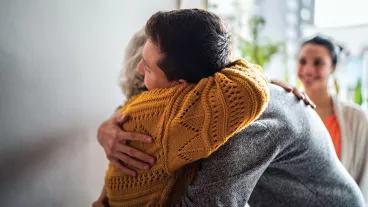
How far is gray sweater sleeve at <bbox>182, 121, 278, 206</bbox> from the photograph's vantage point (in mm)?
750

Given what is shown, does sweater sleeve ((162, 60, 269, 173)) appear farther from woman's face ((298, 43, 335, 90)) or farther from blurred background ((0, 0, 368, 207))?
woman's face ((298, 43, 335, 90))

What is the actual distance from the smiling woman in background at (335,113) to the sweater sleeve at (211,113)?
1082 millimetres

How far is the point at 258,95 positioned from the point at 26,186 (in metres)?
0.87

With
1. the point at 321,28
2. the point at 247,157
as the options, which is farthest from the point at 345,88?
the point at 247,157

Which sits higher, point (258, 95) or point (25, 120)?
point (258, 95)

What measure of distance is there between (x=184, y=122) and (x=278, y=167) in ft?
1.20

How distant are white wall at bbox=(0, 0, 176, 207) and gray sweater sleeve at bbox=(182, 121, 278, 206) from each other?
25.0 inches

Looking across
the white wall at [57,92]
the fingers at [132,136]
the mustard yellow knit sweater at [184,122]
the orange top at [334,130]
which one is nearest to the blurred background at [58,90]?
the white wall at [57,92]

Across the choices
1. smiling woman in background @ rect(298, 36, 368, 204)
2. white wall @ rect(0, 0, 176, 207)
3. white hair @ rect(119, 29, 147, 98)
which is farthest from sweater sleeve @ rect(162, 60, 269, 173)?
smiling woman in background @ rect(298, 36, 368, 204)

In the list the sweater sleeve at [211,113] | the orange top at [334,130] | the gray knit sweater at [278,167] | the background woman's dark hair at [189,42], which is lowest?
the orange top at [334,130]

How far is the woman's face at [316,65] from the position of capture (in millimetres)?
1741

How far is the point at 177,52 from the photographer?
753 millimetres

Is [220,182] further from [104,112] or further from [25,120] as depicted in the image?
[104,112]

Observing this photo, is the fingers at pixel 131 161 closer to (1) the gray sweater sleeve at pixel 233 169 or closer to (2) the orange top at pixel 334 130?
(1) the gray sweater sleeve at pixel 233 169
